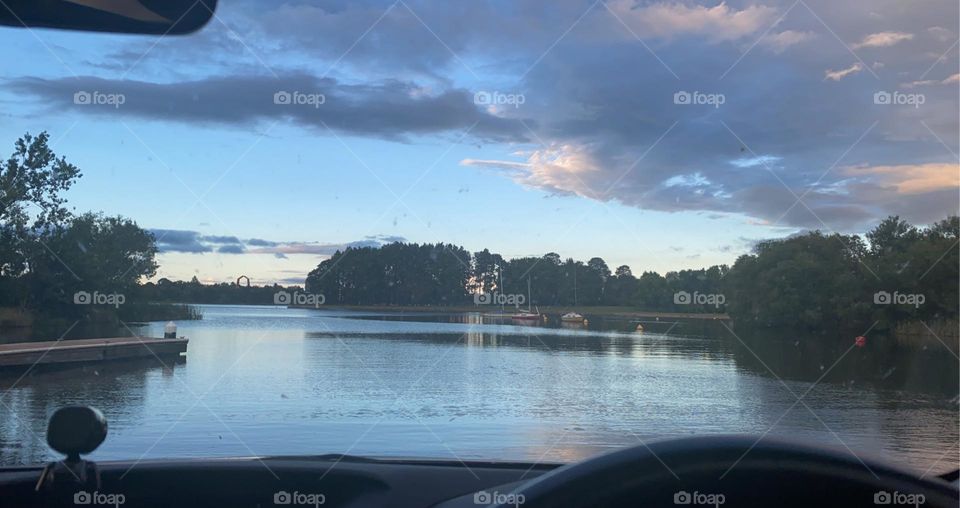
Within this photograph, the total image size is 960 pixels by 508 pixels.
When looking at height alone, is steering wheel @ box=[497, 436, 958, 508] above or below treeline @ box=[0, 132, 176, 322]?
below

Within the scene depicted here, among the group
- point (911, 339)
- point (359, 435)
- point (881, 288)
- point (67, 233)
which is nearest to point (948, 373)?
point (911, 339)

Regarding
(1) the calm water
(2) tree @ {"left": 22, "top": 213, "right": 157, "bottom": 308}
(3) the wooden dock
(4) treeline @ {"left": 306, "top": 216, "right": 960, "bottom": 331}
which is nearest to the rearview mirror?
(1) the calm water

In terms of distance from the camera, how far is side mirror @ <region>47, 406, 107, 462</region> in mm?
1998

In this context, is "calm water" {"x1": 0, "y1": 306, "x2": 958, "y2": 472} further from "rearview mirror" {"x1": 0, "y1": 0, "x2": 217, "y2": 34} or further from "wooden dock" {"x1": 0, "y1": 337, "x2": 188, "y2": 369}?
"rearview mirror" {"x1": 0, "y1": 0, "x2": 217, "y2": 34}

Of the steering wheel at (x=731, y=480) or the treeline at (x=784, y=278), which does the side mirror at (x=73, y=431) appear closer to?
the steering wheel at (x=731, y=480)

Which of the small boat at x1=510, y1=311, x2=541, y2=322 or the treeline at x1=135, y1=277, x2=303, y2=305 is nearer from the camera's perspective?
the treeline at x1=135, y1=277, x2=303, y2=305

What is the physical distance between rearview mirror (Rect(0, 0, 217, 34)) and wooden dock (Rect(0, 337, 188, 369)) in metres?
5.64

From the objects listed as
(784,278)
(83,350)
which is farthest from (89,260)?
(784,278)

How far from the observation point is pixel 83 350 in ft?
24.1

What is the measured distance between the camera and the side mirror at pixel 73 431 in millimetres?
1998

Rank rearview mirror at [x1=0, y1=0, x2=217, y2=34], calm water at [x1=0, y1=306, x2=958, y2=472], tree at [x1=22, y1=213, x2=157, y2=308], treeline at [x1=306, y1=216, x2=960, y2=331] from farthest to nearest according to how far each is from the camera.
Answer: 1. calm water at [x1=0, y1=306, x2=958, y2=472]
2. tree at [x1=22, y1=213, x2=157, y2=308]
3. treeline at [x1=306, y1=216, x2=960, y2=331]
4. rearview mirror at [x1=0, y1=0, x2=217, y2=34]

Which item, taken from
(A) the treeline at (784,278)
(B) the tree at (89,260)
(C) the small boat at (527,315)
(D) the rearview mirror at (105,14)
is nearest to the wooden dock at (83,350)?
(B) the tree at (89,260)

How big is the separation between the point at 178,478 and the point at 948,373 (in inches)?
316

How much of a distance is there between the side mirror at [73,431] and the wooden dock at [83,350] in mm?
5495
